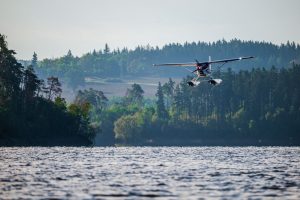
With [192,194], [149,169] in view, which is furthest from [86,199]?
[149,169]

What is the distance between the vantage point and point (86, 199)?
47031mm

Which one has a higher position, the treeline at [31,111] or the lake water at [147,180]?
the treeline at [31,111]

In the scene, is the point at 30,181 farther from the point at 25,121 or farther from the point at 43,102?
the point at 43,102

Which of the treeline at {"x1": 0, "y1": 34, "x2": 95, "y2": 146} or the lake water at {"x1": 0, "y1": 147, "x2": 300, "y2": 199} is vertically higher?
the treeline at {"x1": 0, "y1": 34, "x2": 95, "y2": 146}

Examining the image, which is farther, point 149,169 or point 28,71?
point 28,71

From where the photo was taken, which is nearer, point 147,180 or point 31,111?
point 147,180

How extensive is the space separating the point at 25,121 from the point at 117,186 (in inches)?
5065

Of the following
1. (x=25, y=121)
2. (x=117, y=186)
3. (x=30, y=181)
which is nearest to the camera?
(x=117, y=186)

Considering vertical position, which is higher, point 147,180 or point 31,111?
point 31,111

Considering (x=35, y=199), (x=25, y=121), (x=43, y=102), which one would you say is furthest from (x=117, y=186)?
(x=43, y=102)

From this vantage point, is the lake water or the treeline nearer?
the lake water

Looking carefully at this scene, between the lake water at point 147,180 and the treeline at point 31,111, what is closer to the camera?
the lake water at point 147,180

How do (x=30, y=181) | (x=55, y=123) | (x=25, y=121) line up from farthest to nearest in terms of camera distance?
1. (x=55, y=123)
2. (x=25, y=121)
3. (x=30, y=181)

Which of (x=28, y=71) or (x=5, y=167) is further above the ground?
(x=28, y=71)
